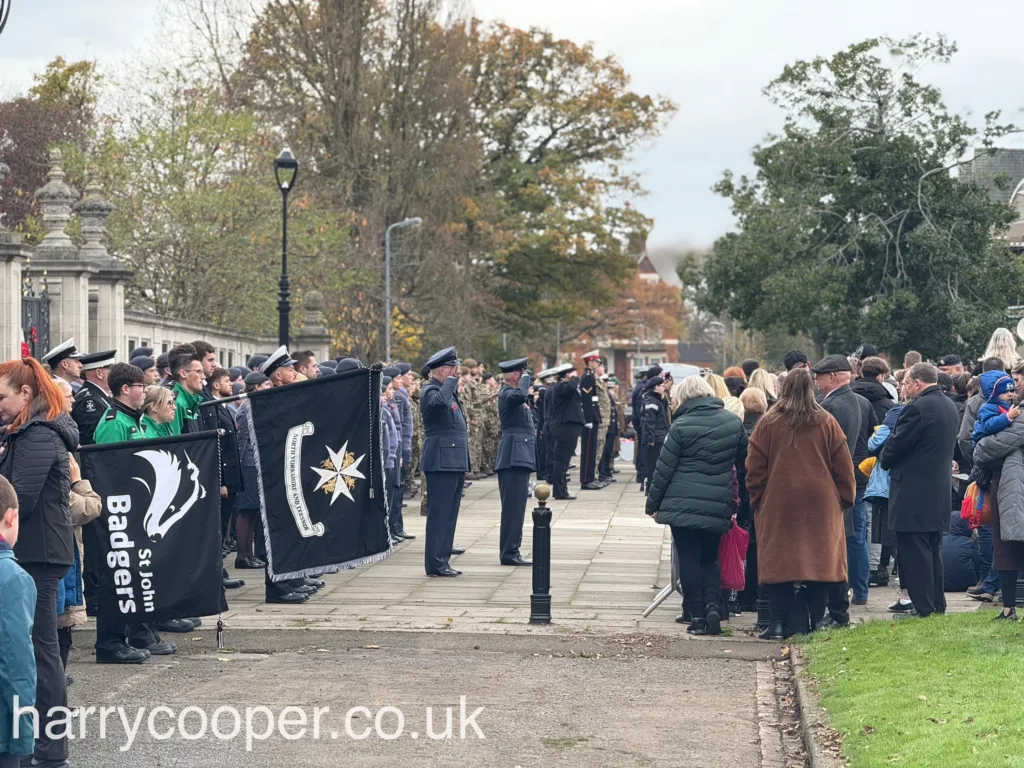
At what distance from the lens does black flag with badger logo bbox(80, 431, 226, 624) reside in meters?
10.1

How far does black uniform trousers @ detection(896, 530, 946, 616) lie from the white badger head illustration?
16.9 feet

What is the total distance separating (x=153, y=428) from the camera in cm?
1103

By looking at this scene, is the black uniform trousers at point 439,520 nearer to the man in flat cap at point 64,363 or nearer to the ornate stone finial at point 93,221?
the man in flat cap at point 64,363

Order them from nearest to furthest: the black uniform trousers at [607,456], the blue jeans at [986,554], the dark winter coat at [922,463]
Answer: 1. the dark winter coat at [922,463]
2. the blue jeans at [986,554]
3. the black uniform trousers at [607,456]

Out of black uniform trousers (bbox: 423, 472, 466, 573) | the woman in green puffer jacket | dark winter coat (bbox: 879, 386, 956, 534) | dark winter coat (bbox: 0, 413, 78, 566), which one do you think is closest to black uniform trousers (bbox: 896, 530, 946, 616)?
dark winter coat (bbox: 879, 386, 956, 534)

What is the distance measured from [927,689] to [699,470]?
10.0ft

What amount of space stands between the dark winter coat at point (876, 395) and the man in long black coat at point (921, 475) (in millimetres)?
2484

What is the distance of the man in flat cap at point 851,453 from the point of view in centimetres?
1158

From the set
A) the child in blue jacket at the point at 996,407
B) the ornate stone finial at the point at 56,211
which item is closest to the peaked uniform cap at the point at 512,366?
the child in blue jacket at the point at 996,407

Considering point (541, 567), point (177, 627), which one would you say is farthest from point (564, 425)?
point (177, 627)

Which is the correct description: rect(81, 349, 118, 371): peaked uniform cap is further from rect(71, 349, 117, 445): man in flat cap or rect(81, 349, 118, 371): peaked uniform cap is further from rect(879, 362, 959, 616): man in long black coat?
rect(879, 362, 959, 616): man in long black coat

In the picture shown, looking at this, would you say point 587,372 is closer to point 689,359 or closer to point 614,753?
point 614,753

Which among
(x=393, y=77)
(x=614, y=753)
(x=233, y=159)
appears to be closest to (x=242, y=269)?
(x=233, y=159)

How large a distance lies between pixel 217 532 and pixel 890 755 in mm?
4849
